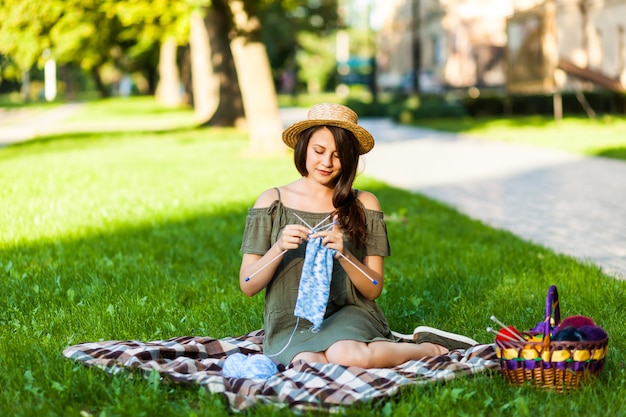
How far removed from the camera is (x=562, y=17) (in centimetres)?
3522

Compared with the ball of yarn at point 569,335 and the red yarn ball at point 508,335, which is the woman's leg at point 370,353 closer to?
the red yarn ball at point 508,335

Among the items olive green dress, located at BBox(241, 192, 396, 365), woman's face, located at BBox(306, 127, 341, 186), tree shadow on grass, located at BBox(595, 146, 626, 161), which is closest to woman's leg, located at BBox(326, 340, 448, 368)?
olive green dress, located at BBox(241, 192, 396, 365)

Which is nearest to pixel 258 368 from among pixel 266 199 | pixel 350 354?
pixel 350 354

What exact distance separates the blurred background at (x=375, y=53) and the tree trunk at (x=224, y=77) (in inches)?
1.3

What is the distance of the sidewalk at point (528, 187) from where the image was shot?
8.72 m

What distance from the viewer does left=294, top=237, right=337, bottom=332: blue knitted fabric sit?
4406 mm

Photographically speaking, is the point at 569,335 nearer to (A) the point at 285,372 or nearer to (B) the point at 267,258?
(A) the point at 285,372

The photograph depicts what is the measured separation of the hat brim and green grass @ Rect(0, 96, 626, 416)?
4.05ft

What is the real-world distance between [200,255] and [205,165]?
7.76 metres

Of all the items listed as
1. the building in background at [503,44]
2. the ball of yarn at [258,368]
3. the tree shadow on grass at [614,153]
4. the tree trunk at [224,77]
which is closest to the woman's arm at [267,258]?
the ball of yarn at [258,368]

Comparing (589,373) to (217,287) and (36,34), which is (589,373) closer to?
(217,287)

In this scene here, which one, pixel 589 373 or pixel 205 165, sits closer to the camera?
pixel 589 373

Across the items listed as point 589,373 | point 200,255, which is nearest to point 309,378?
point 589,373

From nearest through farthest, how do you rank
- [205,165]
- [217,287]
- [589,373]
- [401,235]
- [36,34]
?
[589,373] < [217,287] < [401,235] < [205,165] < [36,34]
